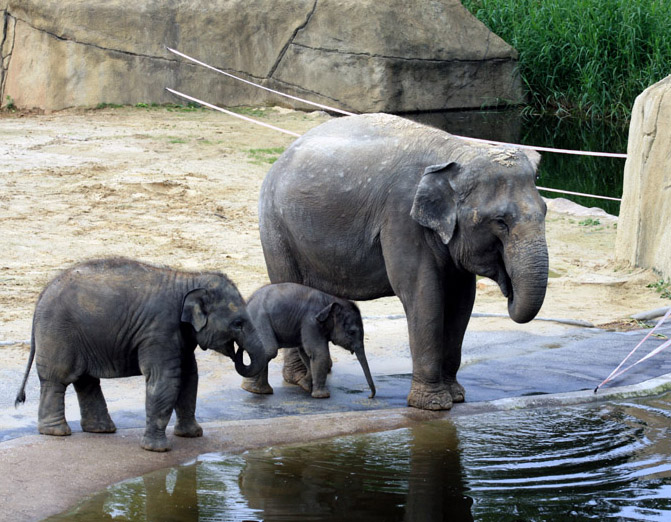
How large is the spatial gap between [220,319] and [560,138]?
15.1 metres

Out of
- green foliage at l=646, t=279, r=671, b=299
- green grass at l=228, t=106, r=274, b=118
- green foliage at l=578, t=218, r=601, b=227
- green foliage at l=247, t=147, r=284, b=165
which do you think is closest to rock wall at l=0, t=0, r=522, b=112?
green grass at l=228, t=106, r=274, b=118

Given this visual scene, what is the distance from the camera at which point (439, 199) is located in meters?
5.55

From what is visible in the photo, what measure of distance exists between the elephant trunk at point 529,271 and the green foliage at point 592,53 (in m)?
14.8

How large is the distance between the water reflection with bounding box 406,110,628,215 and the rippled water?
409 inches

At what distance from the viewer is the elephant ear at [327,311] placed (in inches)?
240

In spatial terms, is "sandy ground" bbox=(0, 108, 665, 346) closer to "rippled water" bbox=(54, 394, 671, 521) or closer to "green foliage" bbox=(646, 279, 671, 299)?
"green foliage" bbox=(646, 279, 671, 299)

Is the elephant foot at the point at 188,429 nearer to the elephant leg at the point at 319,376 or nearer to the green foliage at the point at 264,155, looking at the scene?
the elephant leg at the point at 319,376

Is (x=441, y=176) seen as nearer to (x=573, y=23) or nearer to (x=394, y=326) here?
(x=394, y=326)

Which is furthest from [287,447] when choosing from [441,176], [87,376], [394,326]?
[394,326]

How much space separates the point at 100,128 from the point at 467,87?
317 inches

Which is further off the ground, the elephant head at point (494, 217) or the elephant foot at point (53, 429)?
the elephant head at point (494, 217)

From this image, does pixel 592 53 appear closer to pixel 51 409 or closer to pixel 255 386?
pixel 255 386

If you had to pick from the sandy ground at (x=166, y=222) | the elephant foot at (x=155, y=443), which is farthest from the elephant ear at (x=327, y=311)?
the elephant foot at (x=155, y=443)

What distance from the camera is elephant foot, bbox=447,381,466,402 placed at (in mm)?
6184
